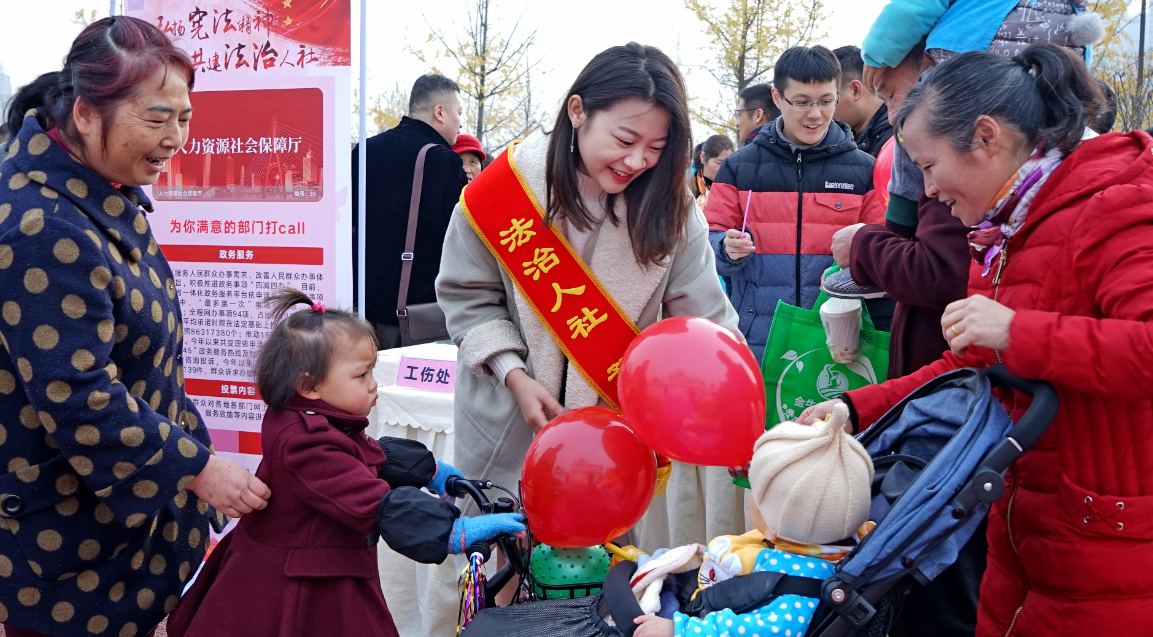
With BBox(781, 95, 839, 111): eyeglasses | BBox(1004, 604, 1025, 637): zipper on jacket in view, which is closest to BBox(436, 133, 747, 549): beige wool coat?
BBox(1004, 604, 1025, 637): zipper on jacket

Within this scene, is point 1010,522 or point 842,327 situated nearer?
point 1010,522

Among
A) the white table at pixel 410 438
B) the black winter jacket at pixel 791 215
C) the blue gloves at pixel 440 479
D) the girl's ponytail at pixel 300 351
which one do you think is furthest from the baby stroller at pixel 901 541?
the black winter jacket at pixel 791 215

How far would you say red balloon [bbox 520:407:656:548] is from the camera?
1.99 m

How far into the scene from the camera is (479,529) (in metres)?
1.94

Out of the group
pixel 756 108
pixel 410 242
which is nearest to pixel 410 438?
pixel 410 242

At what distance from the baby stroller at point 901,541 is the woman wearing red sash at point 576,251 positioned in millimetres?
575

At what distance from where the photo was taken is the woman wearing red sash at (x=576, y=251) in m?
2.26

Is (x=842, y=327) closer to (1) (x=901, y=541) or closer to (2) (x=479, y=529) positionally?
(1) (x=901, y=541)

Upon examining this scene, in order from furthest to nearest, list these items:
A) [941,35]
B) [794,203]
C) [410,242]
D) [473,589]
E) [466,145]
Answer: [466,145] → [410,242] → [794,203] → [941,35] → [473,589]

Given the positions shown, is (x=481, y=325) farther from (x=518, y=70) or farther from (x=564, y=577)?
(x=518, y=70)

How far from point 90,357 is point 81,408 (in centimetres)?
11

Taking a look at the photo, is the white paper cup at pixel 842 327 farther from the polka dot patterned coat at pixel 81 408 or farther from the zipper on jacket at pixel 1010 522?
the polka dot patterned coat at pixel 81 408

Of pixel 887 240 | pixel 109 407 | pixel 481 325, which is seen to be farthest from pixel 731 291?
pixel 109 407

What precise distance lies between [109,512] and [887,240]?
215cm
